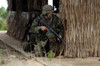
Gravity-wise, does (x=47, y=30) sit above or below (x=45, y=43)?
above

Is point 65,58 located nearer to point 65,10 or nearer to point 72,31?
point 72,31

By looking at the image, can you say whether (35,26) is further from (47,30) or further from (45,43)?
(45,43)

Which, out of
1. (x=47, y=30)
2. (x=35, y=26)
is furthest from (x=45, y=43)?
(x=35, y=26)

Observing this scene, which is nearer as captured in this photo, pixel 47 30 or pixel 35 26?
pixel 47 30

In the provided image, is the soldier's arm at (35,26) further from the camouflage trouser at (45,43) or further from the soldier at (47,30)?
the camouflage trouser at (45,43)

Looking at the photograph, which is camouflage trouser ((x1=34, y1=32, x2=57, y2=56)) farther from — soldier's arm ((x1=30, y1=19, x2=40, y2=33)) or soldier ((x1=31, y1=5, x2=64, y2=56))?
soldier's arm ((x1=30, y1=19, x2=40, y2=33))

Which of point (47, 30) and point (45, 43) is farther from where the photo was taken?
point (45, 43)

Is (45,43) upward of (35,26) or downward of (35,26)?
downward

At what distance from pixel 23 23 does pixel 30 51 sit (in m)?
1.88

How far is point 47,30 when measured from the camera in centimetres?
404

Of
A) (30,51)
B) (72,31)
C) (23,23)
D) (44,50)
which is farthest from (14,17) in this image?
(72,31)

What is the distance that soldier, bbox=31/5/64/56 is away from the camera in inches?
158

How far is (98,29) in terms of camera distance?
3.98 meters

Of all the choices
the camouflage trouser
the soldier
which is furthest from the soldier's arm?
the camouflage trouser
